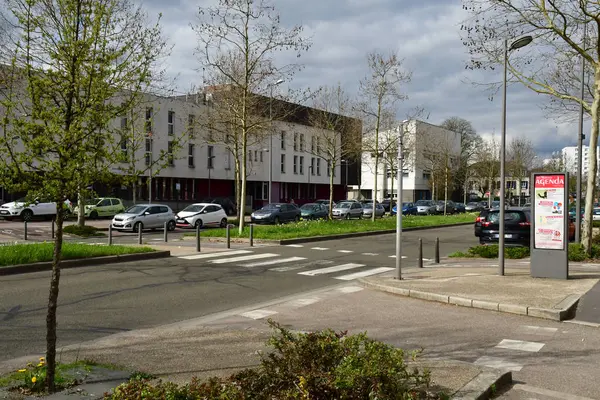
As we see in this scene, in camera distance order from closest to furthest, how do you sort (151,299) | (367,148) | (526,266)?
(151,299) < (526,266) < (367,148)

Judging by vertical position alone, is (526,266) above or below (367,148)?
below

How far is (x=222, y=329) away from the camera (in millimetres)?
7234

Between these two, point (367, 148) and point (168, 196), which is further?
point (168, 196)

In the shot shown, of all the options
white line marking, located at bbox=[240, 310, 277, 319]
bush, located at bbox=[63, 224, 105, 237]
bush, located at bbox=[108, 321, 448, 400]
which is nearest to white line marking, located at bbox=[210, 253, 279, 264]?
white line marking, located at bbox=[240, 310, 277, 319]

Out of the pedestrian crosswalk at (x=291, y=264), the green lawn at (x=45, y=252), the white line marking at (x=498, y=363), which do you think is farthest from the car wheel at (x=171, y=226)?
the white line marking at (x=498, y=363)

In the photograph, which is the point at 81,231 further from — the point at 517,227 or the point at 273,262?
the point at 517,227

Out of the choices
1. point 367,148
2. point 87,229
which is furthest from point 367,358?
point 367,148

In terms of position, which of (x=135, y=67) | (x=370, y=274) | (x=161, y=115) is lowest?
(x=370, y=274)

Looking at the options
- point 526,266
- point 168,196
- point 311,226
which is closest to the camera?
point 526,266

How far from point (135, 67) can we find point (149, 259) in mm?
10946

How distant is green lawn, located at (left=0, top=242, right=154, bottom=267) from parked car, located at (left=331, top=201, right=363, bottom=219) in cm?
2692

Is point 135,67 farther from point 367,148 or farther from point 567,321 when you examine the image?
point 367,148

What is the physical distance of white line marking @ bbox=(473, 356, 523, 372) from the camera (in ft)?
19.1

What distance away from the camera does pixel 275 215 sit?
110ft
